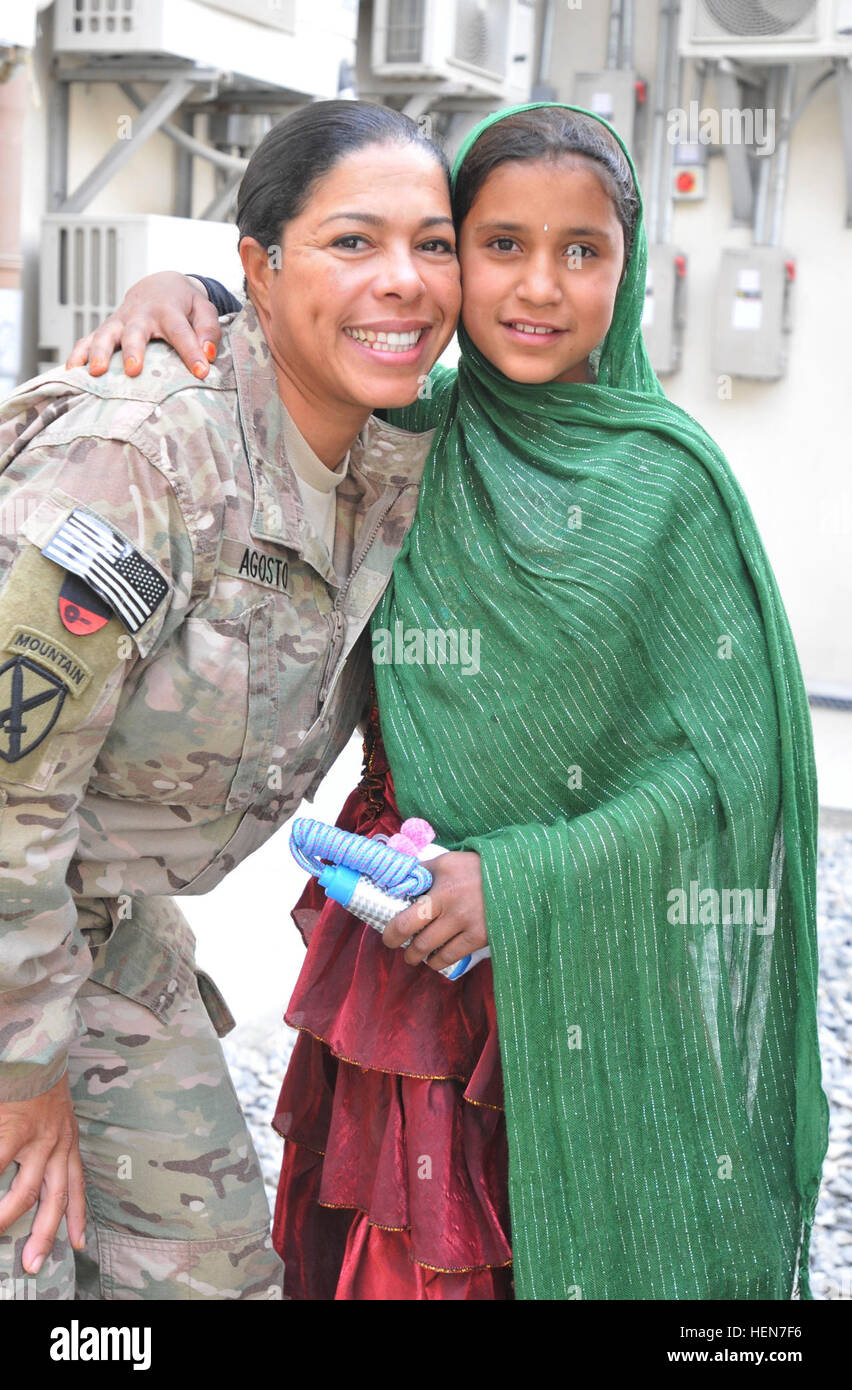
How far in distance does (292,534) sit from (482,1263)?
94 cm

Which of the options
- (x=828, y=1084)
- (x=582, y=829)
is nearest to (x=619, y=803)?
(x=582, y=829)

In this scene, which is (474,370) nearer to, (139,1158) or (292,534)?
(292,534)

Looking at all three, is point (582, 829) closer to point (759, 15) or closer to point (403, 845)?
point (403, 845)

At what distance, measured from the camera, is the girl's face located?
196 cm

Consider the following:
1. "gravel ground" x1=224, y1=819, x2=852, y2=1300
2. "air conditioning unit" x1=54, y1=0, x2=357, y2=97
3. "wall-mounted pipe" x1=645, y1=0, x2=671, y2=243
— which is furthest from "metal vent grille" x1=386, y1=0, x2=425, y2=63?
"gravel ground" x1=224, y1=819, x2=852, y2=1300

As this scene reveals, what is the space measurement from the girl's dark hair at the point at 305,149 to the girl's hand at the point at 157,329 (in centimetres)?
13

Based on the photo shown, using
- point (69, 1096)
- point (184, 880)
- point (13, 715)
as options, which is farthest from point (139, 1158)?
point (13, 715)

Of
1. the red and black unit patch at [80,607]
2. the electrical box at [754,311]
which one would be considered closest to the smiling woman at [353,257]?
the red and black unit patch at [80,607]

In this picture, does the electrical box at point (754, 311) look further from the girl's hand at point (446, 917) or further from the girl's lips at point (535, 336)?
the girl's hand at point (446, 917)

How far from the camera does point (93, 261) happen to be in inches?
211

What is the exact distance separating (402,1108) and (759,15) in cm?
649

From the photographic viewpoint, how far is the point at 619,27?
806 centimetres

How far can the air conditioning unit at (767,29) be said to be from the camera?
711cm

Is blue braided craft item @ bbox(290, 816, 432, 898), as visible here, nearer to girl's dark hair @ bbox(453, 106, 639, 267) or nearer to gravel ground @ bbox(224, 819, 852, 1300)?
girl's dark hair @ bbox(453, 106, 639, 267)
